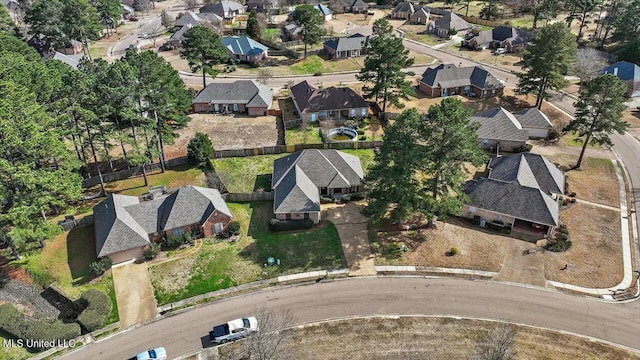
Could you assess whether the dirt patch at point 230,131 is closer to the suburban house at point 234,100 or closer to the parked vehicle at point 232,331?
the suburban house at point 234,100

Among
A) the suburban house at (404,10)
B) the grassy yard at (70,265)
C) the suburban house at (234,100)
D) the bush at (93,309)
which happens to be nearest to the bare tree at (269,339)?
the bush at (93,309)

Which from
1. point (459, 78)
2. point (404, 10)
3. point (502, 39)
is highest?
point (404, 10)

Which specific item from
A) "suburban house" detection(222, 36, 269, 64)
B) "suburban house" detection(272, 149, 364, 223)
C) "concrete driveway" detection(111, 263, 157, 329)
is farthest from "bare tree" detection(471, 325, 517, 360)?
"suburban house" detection(222, 36, 269, 64)

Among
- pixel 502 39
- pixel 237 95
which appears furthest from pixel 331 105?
pixel 502 39

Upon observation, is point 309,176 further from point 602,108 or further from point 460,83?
point 460,83

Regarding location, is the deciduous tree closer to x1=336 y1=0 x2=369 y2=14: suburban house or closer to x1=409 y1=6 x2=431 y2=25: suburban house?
x1=409 y1=6 x2=431 y2=25: suburban house

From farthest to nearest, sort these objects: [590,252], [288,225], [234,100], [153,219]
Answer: [234,100] < [288,225] < [153,219] < [590,252]

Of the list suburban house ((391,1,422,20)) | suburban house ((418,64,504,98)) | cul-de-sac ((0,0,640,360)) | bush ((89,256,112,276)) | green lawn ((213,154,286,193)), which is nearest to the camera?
cul-de-sac ((0,0,640,360))
